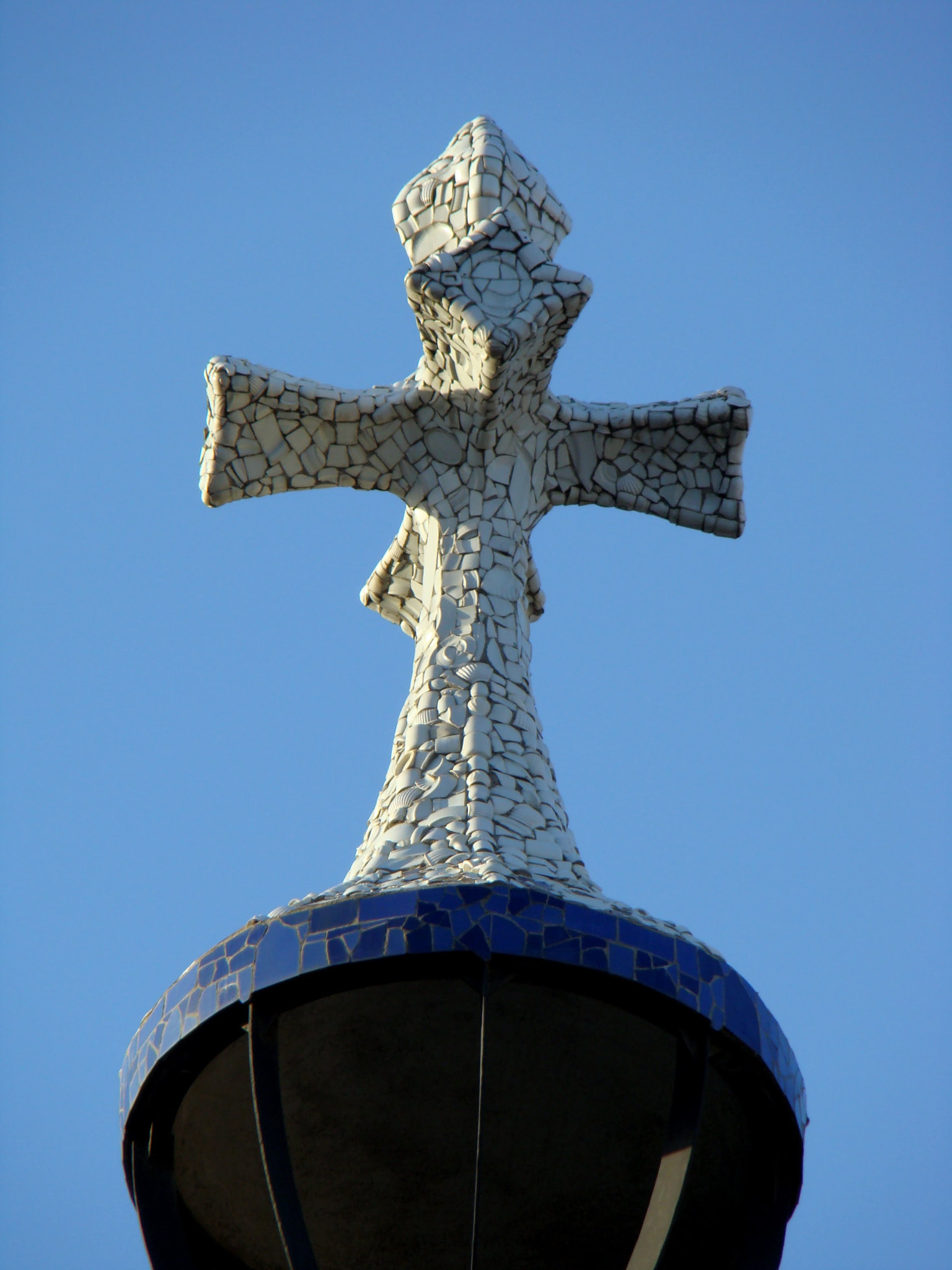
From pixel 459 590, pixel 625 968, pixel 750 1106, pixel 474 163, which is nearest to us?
pixel 625 968

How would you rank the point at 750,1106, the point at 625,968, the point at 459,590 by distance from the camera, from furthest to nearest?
the point at 459,590 < the point at 750,1106 < the point at 625,968

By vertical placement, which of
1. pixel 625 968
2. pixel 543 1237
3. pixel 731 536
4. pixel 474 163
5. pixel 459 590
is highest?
pixel 474 163

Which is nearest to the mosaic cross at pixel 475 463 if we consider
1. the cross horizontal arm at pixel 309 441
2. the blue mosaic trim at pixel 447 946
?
the cross horizontal arm at pixel 309 441

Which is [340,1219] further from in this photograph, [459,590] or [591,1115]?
[459,590]

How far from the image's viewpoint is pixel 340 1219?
416 inches

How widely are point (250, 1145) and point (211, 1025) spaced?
1.20m

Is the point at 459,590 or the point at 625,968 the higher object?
the point at 459,590

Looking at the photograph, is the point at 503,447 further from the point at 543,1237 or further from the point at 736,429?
the point at 543,1237

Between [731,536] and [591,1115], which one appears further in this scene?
[731,536]

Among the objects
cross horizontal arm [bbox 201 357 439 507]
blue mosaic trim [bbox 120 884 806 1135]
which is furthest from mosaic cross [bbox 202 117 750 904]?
blue mosaic trim [bbox 120 884 806 1135]

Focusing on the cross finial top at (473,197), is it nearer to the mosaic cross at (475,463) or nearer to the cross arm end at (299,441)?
the mosaic cross at (475,463)

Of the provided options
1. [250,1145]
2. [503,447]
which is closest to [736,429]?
[503,447]

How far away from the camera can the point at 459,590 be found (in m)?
11.7

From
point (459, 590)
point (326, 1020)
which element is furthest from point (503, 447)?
point (326, 1020)
